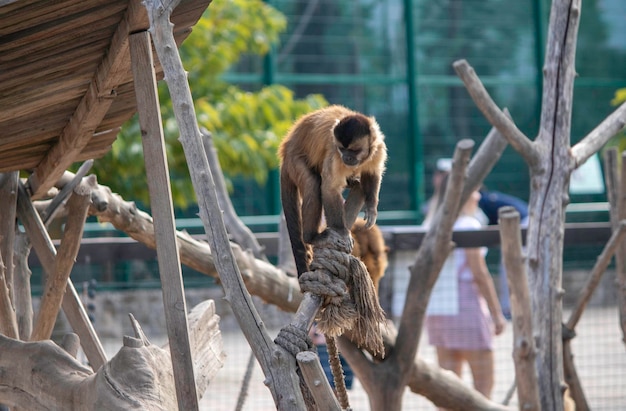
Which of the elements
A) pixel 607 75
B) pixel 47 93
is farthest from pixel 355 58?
pixel 47 93

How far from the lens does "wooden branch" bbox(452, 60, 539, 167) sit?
4754mm

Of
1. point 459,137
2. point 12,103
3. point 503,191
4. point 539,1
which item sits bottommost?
point 12,103

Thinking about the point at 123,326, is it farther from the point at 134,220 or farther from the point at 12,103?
the point at 12,103

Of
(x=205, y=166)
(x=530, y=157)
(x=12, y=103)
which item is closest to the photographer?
(x=205, y=166)

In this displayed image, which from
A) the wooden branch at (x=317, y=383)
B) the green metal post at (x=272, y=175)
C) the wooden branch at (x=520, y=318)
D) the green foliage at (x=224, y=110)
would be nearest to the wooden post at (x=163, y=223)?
the wooden branch at (x=317, y=383)

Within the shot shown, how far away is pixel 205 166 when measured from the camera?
300cm

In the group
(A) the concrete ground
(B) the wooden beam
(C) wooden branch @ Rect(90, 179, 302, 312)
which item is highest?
(B) the wooden beam

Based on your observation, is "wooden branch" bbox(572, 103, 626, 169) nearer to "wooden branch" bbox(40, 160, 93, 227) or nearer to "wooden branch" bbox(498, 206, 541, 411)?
"wooden branch" bbox(498, 206, 541, 411)

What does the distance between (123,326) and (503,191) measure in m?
Answer: 7.20

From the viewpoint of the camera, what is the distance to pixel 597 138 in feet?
16.7

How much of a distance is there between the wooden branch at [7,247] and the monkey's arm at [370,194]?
5.62ft

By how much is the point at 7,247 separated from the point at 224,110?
5.30 meters

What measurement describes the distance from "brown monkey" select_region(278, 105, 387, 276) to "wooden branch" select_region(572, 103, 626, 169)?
1425 millimetres

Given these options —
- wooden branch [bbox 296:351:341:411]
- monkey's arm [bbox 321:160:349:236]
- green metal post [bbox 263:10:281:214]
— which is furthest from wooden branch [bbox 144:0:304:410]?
green metal post [bbox 263:10:281:214]
